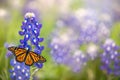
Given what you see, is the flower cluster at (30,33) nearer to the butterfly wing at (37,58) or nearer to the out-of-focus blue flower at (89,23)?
the butterfly wing at (37,58)

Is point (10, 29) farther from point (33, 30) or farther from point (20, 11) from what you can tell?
point (33, 30)

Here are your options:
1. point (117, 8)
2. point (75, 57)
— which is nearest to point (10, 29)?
point (75, 57)

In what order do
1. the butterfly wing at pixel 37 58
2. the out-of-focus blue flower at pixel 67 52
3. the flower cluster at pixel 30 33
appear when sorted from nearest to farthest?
the butterfly wing at pixel 37 58, the flower cluster at pixel 30 33, the out-of-focus blue flower at pixel 67 52

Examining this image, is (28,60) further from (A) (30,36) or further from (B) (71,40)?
(B) (71,40)

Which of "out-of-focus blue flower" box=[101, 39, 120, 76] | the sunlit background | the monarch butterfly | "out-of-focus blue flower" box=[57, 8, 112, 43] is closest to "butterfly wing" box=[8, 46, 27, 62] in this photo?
the monarch butterfly

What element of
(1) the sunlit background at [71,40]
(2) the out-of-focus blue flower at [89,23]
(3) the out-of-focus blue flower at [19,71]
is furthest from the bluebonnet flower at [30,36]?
(2) the out-of-focus blue flower at [89,23]

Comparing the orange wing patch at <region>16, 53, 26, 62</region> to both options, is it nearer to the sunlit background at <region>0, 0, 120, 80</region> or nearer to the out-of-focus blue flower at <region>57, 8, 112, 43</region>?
the sunlit background at <region>0, 0, 120, 80</region>

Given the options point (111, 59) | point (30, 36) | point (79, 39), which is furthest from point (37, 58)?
point (79, 39)
